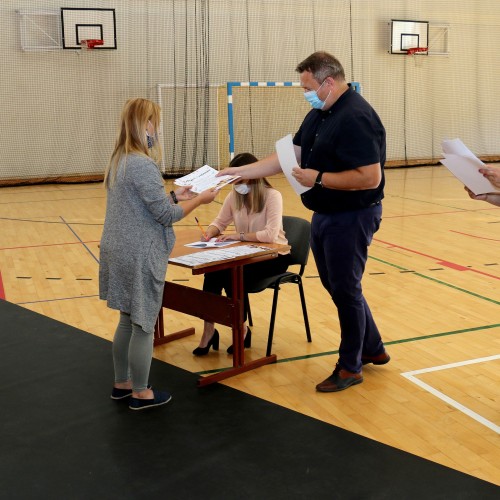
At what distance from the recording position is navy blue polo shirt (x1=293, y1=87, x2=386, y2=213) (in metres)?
3.12

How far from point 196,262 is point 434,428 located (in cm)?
133

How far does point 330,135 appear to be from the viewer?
3.18 meters

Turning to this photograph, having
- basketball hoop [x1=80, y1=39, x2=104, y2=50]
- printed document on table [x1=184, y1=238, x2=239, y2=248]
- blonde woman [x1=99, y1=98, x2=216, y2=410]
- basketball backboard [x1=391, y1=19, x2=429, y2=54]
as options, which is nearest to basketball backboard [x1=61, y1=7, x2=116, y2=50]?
basketball hoop [x1=80, y1=39, x2=104, y2=50]

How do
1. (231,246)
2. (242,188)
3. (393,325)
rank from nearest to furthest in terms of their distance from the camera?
(231,246), (242,188), (393,325)

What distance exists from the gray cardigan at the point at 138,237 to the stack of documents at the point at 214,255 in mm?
270

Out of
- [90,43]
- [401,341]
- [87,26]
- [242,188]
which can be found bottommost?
[401,341]

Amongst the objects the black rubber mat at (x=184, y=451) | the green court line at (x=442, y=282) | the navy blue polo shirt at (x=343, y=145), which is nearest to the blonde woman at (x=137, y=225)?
the black rubber mat at (x=184, y=451)

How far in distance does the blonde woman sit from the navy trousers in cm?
69

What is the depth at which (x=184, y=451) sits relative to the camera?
2.86 metres

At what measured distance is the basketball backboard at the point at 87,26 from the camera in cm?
1259

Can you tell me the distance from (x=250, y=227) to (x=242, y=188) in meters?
0.23

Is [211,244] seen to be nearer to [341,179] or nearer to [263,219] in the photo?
[263,219]

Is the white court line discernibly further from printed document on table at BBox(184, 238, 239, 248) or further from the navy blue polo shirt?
printed document on table at BBox(184, 238, 239, 248)

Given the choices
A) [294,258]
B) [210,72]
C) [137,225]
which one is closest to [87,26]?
[210,72]
